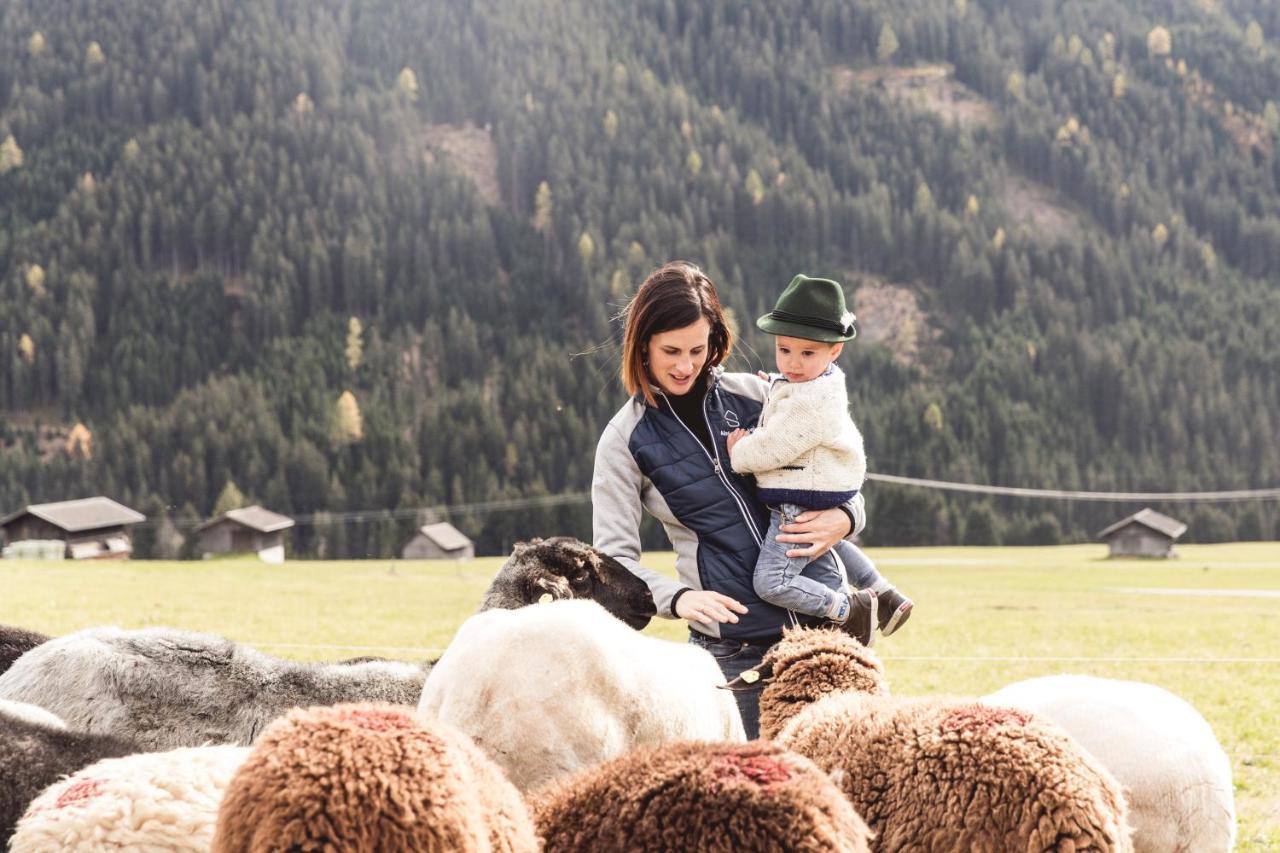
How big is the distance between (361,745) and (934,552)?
7520cm

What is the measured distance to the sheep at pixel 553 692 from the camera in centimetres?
301

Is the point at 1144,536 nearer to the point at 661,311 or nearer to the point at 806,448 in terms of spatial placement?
the point at 806,448

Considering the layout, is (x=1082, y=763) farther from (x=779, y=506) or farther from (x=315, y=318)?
(x=315, y=318)

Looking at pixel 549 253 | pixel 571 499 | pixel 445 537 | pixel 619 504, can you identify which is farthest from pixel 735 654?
pixel 549 253

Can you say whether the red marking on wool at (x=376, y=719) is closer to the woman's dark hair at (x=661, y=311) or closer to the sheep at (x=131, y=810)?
the sheep at (x=131, y=810)

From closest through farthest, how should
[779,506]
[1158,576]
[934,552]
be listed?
[779,506] → [1158,576] → [934,552]

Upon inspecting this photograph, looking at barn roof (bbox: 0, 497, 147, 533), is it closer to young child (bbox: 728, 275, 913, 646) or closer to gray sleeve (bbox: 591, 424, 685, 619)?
gray sleeve (bbox: 591, 424, 685, 619)

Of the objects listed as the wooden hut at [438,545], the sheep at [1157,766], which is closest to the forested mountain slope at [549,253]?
the wooden hut at [438,545]

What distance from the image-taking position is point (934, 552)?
74375 millimetres

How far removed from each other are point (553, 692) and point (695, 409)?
168cm

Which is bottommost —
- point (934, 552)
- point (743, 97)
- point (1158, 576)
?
point (934, 552)

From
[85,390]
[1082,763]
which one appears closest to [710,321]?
[1082,763]

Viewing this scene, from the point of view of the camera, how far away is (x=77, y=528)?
79.1 meters

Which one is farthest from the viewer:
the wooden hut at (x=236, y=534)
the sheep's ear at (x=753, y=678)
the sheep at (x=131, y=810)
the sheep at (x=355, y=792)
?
the wooden hut at (x=236, y=534)
